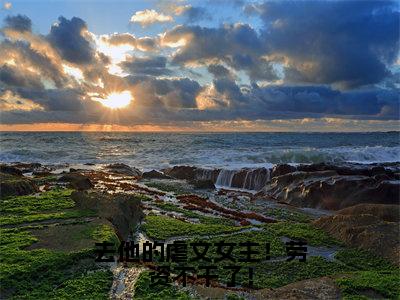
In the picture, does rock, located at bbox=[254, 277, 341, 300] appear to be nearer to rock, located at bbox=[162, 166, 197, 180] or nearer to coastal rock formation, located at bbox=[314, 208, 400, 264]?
coastal rock formation, located at bbox=[314, 208, 400, 264]

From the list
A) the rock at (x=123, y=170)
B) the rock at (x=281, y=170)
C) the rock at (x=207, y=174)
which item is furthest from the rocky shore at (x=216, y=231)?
the rock at (x=123, y=170)

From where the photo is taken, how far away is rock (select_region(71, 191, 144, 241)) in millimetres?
23625

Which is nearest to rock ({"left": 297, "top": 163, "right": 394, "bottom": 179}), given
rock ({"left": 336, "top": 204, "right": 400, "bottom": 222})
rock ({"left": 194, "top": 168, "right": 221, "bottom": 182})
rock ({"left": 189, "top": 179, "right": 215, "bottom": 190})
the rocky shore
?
the rocky shore

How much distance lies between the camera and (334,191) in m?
36.8

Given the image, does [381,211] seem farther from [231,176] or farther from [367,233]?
[231,176]

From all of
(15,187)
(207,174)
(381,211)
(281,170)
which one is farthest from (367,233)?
(207,174)

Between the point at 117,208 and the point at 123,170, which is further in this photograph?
the point at 123,170

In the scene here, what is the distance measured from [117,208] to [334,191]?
21.3 meters

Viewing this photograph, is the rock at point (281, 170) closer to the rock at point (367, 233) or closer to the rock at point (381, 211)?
the rock at point (381, 211)

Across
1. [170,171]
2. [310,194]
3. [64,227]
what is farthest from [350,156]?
[64,227]

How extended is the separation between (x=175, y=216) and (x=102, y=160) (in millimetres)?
73311

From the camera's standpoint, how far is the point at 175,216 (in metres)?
29.4

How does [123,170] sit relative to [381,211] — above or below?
below

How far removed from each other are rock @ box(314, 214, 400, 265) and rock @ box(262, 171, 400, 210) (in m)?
10.8
